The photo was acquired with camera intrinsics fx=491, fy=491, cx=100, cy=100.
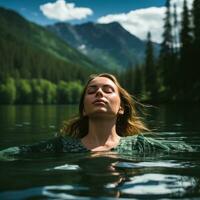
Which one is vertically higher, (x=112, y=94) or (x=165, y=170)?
(x=112, y=94)

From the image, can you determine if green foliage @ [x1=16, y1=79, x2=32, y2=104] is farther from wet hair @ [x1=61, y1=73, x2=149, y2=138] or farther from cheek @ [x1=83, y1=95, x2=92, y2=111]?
cheek @ [x1=83, y1=95, x2=92, y2=111]

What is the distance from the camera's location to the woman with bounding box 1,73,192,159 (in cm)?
787

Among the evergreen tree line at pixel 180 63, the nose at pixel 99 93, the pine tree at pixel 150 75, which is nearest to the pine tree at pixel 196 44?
the evergreen tree line at pixel 180 63

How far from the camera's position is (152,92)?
266 feet

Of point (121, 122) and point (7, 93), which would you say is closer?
point (121, 122)

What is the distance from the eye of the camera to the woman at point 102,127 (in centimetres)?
787

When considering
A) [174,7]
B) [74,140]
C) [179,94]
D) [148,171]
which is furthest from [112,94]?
[174,7]

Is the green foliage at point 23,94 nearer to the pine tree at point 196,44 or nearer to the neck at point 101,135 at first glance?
the pine tree at point 196,44

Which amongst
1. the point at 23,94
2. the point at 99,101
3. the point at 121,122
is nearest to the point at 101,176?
the point at 99,101

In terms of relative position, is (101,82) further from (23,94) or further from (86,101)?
(23,94)

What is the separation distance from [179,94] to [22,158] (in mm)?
60599

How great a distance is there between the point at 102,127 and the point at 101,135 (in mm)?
196

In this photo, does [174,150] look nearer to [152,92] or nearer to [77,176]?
[77,176]

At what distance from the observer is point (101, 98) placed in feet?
25.4
